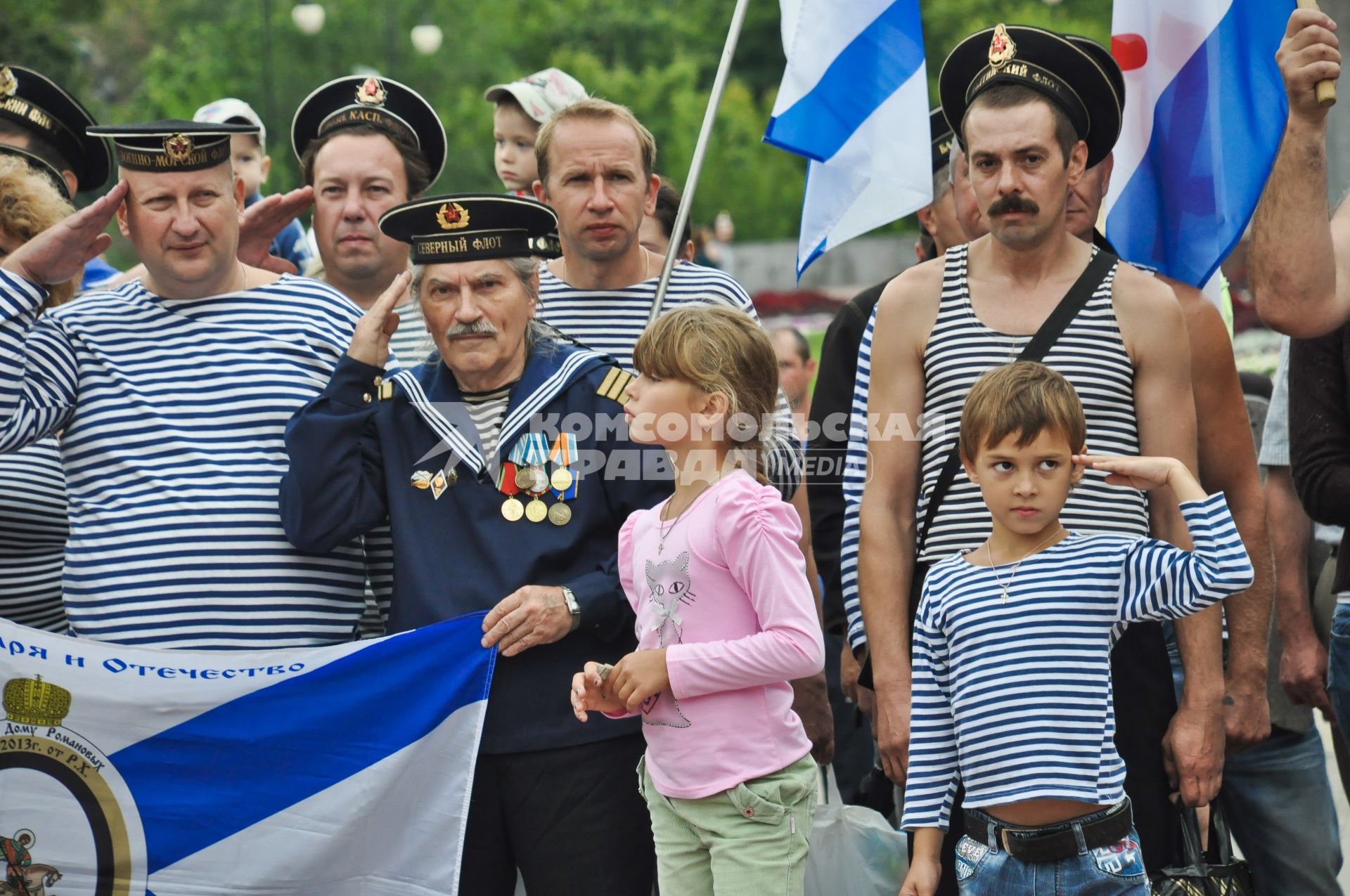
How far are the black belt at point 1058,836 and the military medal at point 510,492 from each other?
1387 millimetres

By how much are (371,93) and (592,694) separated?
3.06 metres

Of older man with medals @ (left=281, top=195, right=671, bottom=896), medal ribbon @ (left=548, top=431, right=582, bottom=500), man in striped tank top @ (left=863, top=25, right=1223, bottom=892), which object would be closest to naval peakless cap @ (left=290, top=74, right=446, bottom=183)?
older man with medals @ (left=281, top=195, right=671, bottom=896)

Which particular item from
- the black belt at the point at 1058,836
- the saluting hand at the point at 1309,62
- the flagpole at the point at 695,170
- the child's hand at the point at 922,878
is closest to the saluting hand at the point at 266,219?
the flagpole at the point at 695,170

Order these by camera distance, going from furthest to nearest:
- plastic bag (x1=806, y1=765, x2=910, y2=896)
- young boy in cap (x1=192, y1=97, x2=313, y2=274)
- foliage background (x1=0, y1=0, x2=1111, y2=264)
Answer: foliage background (x1=0, y1=0, x2=1111, y2=264) → young boy in cap (x1=192, y1=97, x2=313, y2=274) → plastic bag (x1=806, y1=765, x2=910, y2=896)

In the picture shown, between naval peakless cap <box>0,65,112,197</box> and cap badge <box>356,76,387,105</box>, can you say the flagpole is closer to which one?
cap badge <box>356,76,387,105</box>

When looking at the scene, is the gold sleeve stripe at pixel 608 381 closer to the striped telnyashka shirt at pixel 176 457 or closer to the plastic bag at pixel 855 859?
the striped telnyashka shirt at pixel 176 457

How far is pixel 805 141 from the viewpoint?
4.90 metres

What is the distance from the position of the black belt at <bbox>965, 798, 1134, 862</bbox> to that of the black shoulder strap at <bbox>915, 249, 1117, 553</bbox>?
86 cm

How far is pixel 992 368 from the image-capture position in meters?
3.92

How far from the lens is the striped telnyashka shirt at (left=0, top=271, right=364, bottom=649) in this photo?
13.5 feet

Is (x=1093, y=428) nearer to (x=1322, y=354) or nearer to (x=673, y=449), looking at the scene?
(x=1322, y=354)

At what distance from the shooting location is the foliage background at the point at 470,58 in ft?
118

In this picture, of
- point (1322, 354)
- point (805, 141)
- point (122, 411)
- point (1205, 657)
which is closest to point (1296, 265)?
point (1322, 354)

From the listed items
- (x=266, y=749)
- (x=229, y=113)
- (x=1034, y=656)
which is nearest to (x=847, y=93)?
(x=1034, y=656)
